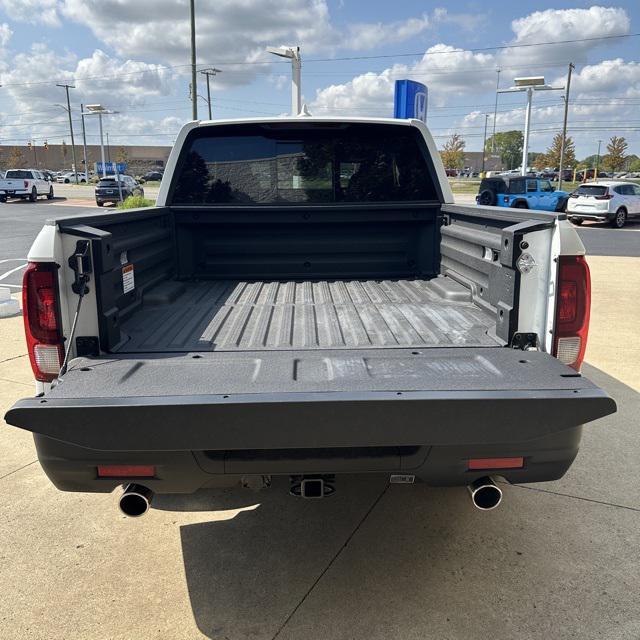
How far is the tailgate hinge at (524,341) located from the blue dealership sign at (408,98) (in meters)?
9.64

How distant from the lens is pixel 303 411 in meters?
2.07

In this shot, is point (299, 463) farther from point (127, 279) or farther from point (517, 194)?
point (517, 194)

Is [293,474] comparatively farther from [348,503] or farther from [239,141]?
[239,141]

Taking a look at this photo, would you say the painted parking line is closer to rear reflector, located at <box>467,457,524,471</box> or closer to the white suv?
rear reflector, located at <box>467,457,524,471</box>

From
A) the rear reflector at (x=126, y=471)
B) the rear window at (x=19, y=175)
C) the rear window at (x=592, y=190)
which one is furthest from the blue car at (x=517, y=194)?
the rear window at (x=19, y=175)

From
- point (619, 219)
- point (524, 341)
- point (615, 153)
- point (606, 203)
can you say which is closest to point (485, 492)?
point (524, 341)

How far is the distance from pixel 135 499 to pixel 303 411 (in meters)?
0.88

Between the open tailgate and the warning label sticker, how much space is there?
89 centimetres

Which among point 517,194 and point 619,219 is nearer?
point 619,219

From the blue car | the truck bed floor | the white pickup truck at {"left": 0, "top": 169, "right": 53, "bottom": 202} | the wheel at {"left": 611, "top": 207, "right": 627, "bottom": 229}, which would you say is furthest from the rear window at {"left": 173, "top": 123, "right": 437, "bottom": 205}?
the white pickup truck at {"left": 0, "top": 169, "right": 53, "bottom": 202}

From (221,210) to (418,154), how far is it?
149 cm

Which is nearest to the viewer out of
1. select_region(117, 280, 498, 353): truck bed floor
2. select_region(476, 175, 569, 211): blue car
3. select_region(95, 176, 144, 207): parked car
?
select_region(117, 280, 498, 353): truck bed floor

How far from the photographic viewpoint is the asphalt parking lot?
2.54 meters

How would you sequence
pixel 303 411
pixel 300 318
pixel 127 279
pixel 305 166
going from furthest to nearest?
1. pixel 305 166
2. pixel 300 318
3. pixel 127 279
4. pixel 303 411
